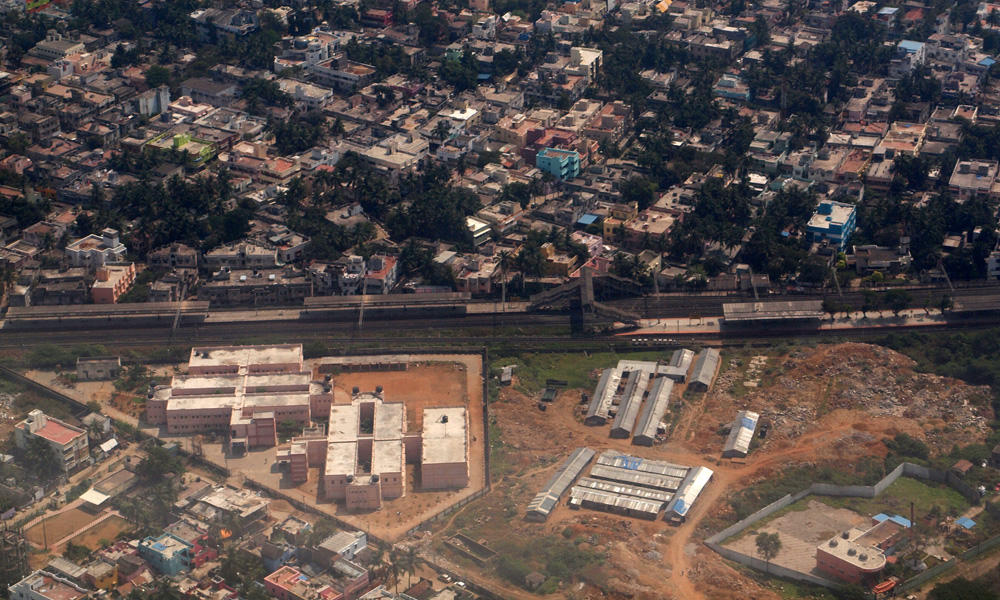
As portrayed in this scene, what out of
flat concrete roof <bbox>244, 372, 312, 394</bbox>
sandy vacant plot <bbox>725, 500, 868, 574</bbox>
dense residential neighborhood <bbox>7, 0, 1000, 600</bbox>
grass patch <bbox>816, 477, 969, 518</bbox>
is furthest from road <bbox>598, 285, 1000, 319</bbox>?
sandy vacant plot <bbox>725, 500, 868, 574</bbox>

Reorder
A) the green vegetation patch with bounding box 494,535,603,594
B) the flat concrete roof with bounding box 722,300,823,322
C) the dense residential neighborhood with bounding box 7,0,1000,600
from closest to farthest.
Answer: the green vegetation patch with bounding box 494,535,603,594
the dense residential neighborhood with bounding box 7,0,1000,600
the flat concrete roof with bounding box 722,300,823,322

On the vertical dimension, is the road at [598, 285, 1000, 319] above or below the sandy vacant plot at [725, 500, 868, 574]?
below

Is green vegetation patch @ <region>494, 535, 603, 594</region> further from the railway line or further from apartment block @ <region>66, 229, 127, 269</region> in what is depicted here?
apartment block @ <region>66, 229, 127, 269</region>

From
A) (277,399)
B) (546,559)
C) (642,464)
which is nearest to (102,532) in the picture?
(277,399)

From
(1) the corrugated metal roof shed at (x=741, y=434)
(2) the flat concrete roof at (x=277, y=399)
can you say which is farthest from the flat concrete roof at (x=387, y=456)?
(1) the corrugated metal roof shed at (x=741, y=434)

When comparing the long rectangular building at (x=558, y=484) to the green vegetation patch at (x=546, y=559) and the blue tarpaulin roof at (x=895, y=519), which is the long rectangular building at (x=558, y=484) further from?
the blue tarpaulin roof at (x=895, y=519)

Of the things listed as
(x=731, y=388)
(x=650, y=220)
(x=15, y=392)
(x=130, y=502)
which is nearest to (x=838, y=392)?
(x=731, y=388)

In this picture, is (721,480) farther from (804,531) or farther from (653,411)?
(653,411)

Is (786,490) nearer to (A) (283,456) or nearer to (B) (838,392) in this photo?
(B) (838,392)
